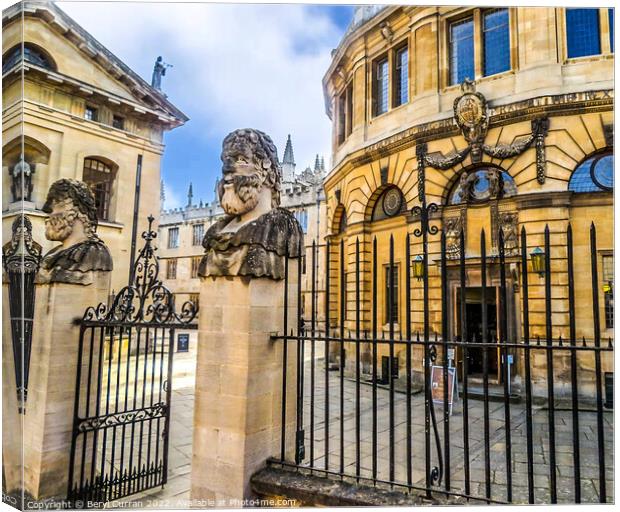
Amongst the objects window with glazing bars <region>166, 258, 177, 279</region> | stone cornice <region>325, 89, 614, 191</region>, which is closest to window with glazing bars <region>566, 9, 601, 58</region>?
stone cornice <region>325, 89, 614, 191</region>

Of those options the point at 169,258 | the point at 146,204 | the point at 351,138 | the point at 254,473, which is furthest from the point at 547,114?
the point at 169,258

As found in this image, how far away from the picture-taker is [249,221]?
3.65 meters

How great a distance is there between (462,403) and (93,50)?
10786 millimetres

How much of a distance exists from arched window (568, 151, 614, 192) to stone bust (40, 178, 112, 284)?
1010 centimetres

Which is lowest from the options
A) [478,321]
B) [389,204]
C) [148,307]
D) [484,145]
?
[478,321]

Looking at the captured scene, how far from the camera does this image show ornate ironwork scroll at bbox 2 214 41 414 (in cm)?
505

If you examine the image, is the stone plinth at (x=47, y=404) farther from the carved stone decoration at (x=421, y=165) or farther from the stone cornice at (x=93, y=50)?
the carved stone decoration at (x=421, y=165)

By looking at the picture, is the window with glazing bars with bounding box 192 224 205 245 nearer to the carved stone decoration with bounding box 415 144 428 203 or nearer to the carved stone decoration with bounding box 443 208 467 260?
the carved stone decoration with bounding box 415 144 428 203

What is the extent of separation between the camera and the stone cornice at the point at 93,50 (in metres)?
5.19

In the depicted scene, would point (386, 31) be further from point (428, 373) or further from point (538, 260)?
point (428, 373)

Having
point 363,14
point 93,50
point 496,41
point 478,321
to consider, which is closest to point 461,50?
point 496,41

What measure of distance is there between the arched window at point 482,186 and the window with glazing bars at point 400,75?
3368mm

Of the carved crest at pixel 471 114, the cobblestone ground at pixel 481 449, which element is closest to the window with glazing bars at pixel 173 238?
the carved crest at pixel 471 114

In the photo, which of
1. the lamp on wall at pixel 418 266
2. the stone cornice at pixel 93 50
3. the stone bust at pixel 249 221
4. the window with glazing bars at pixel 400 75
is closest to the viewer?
the stone bust at pixel 249 221
